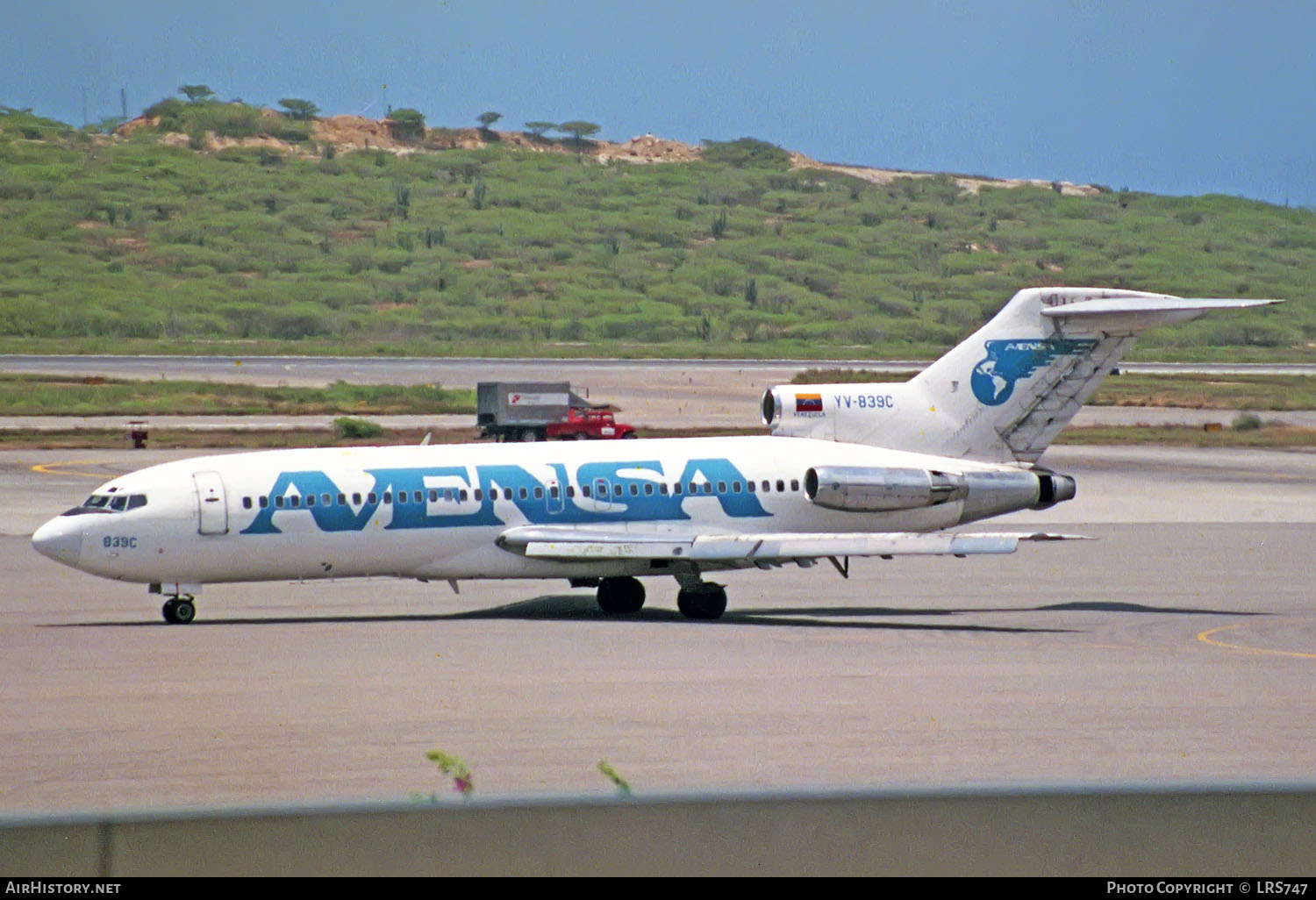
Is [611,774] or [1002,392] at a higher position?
[1002,392]

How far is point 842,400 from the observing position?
3173cm

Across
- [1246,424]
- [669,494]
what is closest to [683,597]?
[669,494]

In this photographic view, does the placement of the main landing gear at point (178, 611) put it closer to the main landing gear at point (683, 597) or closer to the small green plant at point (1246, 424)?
the main landing gear at point (683, 597)

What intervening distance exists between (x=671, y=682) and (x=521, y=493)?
8.01m

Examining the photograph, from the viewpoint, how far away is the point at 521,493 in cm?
2894

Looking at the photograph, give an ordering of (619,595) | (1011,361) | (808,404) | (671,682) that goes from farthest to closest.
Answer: (1011,361)
(808,404)
(619,595)
(671,682)

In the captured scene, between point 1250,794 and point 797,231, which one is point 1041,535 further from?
point 797,231

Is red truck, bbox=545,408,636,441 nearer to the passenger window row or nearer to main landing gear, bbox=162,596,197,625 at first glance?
the passenger window row

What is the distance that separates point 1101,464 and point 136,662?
43252mm

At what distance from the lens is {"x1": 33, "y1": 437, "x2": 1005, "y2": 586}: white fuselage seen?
27.3 metres

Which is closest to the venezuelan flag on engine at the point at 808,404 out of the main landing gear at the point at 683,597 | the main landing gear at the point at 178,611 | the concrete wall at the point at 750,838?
the main landing gear at the point at 683,597

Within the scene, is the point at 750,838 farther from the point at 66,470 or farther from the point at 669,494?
the point at 66,470

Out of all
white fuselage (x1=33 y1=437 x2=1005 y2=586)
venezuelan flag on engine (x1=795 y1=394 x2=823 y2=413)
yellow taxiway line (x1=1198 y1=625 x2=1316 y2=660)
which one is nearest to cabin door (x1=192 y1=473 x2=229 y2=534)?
white fuselage (x1=33 y1=437 x2=1005 y2=586)

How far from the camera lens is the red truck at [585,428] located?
66.2 m
